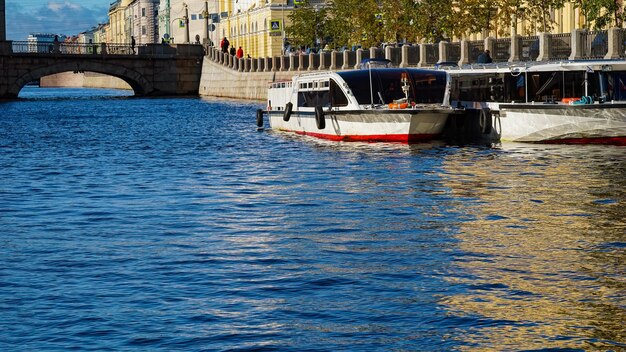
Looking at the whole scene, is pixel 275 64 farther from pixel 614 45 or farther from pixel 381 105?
pixel 381 105

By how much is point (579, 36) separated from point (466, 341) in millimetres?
39625

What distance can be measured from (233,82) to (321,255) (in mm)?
92789

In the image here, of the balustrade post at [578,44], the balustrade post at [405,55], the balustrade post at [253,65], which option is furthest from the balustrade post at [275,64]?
the balustrade post at [578,44]

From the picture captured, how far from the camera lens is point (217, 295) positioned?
49.0 ft

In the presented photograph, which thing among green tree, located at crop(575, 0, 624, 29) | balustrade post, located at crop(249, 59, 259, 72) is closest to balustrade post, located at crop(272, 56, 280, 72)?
balustrade post, located at crop(249, 59, 259, 72)

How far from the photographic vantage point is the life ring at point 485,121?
40.0 metres

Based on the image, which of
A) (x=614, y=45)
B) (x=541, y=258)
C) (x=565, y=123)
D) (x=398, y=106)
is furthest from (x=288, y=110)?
(x=541, y=258)

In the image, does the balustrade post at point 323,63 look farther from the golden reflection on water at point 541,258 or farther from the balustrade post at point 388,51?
the golden reflection on water at point 541,258

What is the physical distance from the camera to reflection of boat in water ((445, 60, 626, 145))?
3612 cm

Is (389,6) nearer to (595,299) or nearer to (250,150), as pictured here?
(250,150)

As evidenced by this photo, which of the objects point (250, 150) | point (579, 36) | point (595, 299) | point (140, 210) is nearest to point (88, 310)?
point (595, 299)

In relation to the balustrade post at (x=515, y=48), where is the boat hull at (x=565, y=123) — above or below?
below

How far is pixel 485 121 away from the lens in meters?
40.0

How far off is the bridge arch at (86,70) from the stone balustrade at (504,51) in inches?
1513
